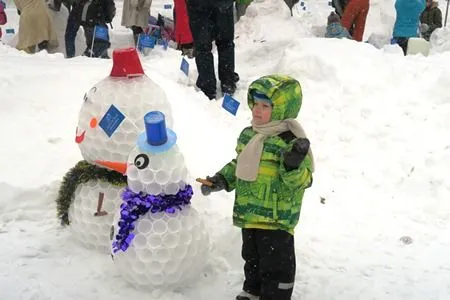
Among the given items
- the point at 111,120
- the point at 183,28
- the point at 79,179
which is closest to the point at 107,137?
the point at 111,120

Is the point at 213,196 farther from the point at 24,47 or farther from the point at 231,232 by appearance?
the point at 24,47

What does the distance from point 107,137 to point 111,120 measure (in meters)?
0.12

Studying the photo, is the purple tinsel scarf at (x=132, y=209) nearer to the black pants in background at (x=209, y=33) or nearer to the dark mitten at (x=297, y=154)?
the dark mitten at (x=297, y=154)

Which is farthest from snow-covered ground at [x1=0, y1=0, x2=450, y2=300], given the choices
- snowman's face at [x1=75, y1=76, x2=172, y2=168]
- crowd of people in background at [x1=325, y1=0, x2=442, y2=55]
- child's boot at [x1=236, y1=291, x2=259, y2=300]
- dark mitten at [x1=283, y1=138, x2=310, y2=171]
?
crowd of people in background at [x1=325, y1=0, x2=442, y2=55]

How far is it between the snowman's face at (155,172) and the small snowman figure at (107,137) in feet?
1.10

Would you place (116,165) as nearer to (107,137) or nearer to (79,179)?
(107,137)

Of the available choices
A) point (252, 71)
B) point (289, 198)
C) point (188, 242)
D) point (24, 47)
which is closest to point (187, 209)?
point (188, 242)

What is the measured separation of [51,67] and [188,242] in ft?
11.8

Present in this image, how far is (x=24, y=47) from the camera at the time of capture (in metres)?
8.87

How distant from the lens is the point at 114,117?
340 cm

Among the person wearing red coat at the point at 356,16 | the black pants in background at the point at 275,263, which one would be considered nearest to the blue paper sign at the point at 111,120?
the black pants in background at the point at 275,263

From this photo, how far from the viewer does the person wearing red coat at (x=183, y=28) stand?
9.50 meters

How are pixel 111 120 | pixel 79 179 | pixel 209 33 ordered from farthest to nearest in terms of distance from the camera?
pixel 209 33 < pixel 79 179 < pixel 111 120

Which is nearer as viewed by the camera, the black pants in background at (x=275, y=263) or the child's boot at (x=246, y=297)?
the black pants in background at (x=275, y=263)
